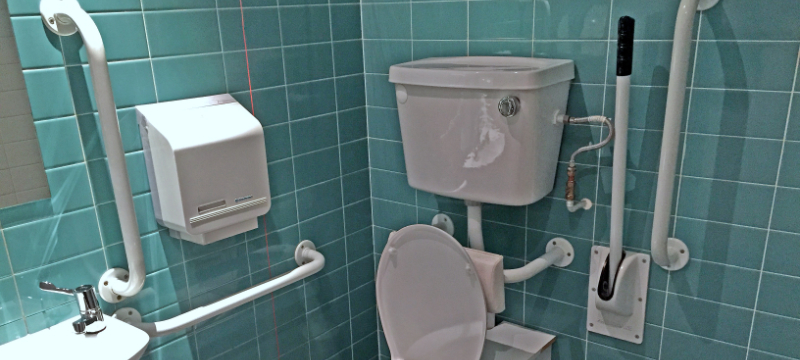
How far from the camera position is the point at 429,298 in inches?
62.8

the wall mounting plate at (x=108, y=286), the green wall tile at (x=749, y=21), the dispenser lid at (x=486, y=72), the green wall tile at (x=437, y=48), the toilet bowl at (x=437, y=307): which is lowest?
the toilet bowl at (x=437, y=307)

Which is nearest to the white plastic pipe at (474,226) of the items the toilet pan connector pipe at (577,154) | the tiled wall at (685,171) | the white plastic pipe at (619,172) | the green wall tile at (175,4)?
the tiled wall at (685,171)

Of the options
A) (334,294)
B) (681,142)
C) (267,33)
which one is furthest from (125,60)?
(681,142)

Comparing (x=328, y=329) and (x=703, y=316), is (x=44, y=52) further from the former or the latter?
(x=703, y=316)

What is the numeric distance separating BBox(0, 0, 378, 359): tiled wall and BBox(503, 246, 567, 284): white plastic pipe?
1.93ft

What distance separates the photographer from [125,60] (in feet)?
4.17

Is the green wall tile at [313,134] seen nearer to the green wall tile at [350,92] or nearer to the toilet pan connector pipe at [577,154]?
the green wall tile at [350,92]

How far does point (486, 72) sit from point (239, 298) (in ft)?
2.68

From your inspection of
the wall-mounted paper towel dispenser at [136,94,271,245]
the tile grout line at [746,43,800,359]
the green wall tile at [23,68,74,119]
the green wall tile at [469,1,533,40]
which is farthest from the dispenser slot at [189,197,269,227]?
the tile grout line at [746,43,800,359]

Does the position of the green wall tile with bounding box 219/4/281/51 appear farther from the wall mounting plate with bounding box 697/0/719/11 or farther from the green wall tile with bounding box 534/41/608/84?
the wall mounting plate with bounding box 697/0/719/11

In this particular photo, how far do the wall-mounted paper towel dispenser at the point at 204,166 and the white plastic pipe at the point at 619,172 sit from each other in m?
0.82

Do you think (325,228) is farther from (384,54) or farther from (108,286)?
(108,286)

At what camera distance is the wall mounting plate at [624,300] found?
145 centimetres

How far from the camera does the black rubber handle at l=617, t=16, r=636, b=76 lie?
1237 millimetres
